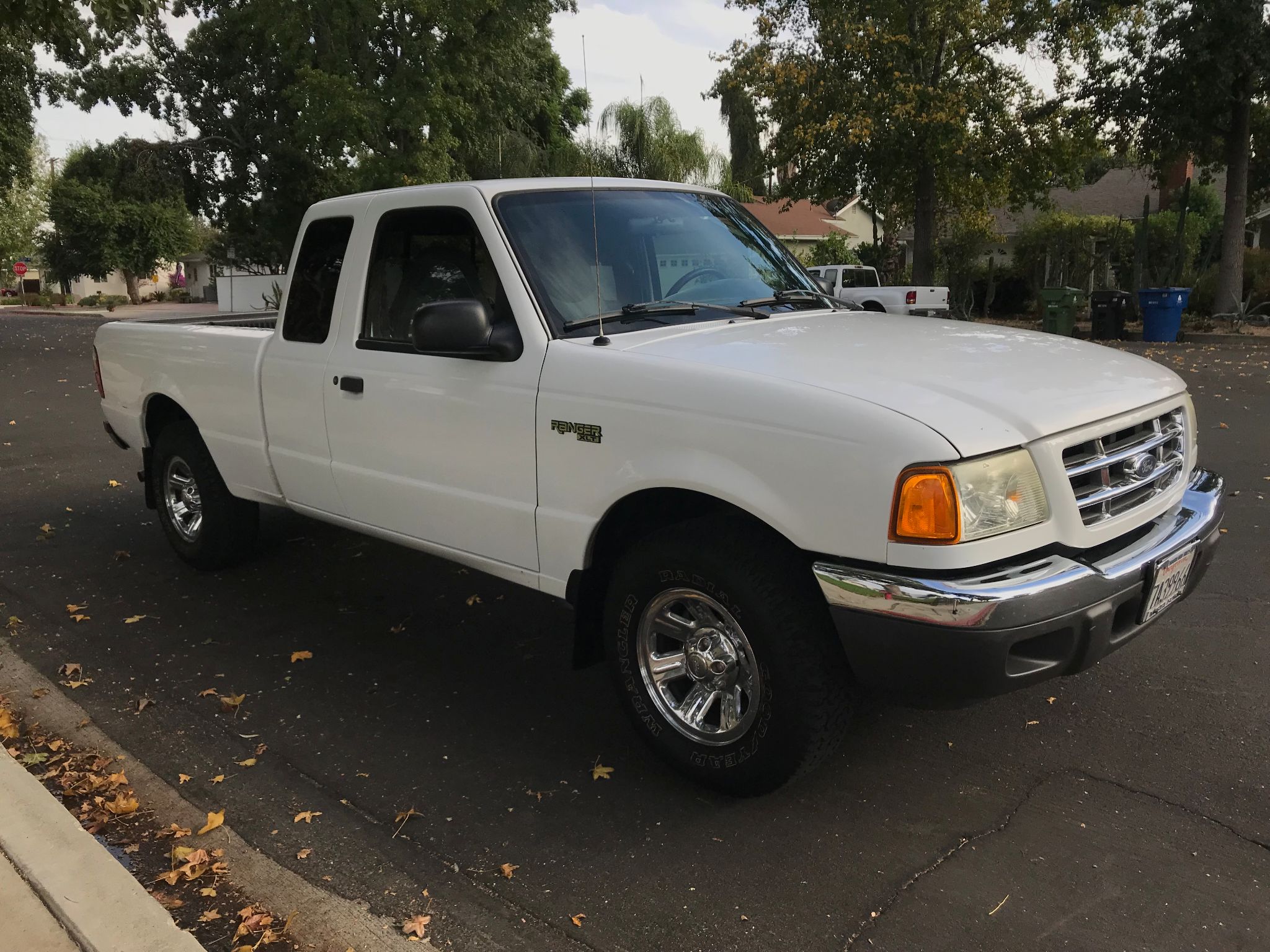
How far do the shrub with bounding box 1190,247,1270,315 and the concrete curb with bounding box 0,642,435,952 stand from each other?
79.1 ft

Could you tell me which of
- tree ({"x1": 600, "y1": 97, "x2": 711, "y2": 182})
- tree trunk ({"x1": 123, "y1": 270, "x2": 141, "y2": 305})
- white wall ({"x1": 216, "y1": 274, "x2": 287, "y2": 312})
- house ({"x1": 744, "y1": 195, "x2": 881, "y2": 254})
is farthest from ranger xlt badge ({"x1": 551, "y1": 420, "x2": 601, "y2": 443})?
tree trunk ({"x1": 123, "y1": 270, "x2": 141, "y2": 305})

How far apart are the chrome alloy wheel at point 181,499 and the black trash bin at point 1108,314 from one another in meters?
18.2

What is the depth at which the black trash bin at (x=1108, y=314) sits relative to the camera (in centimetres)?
1997

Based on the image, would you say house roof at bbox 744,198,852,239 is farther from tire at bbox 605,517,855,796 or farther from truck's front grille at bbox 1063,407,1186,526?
tire at bbox 605,517,855,796

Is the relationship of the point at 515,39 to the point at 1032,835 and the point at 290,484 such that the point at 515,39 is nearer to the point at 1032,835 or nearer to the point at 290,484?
the point at 290,484

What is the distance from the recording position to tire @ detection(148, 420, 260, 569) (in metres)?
5.68

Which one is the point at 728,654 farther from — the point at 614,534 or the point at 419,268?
the point at 419,268

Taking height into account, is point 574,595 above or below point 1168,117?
below

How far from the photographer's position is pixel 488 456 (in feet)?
12.5

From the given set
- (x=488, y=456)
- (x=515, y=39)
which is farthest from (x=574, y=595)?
(x=515, y=39)

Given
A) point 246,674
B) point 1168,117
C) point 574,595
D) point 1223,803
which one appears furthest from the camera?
point 1168,117

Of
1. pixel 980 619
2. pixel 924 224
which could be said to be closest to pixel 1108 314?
pixel 924 224

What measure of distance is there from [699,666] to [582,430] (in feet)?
2.85

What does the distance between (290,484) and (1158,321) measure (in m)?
18.6
